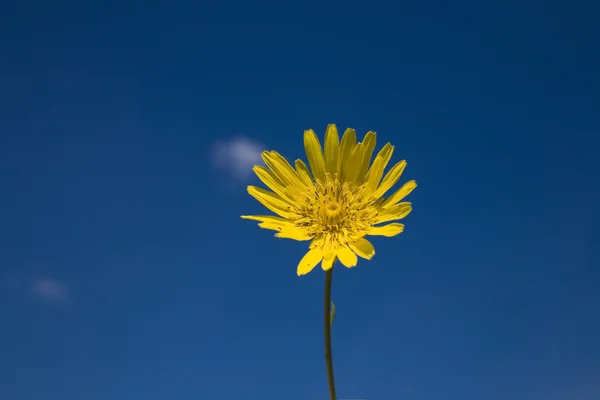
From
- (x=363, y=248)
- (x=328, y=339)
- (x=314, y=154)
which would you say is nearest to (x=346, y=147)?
(x=314, y=154)

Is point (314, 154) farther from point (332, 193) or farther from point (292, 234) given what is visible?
point (292, 234)

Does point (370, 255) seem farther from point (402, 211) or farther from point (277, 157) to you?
point (277, 157)

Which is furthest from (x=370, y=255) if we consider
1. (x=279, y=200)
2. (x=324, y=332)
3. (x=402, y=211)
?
(x=279, y=200)

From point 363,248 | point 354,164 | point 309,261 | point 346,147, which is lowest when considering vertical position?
point 309,261

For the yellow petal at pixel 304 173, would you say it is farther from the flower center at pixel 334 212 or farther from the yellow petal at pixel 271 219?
the yellow petal at pixel 271 219

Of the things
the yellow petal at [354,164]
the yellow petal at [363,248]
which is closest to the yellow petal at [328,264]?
the yellow petal at [363,248]

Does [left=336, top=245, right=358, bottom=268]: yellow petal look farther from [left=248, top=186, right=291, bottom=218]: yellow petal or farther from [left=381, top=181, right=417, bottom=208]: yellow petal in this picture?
[left=248, top=186, right=291, bottom=218]: yellow petal
